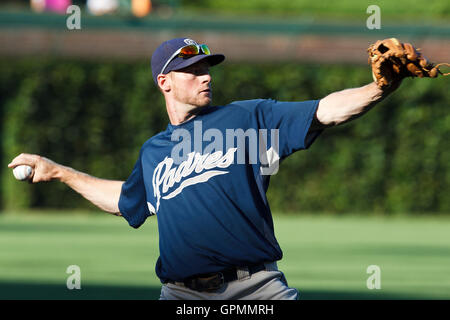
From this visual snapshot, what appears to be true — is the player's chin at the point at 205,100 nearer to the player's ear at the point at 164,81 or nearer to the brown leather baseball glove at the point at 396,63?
the player's ear at the point at 164,81

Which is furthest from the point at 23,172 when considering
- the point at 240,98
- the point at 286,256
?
the point at 240,98

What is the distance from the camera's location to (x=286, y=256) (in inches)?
505

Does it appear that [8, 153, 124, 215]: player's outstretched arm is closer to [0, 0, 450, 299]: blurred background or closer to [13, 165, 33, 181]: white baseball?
[13, 165, 33, 181]: white baseball

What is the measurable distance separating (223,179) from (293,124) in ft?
1.62

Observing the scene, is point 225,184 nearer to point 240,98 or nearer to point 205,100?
point 205,100

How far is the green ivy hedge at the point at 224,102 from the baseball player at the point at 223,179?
48.5 ft

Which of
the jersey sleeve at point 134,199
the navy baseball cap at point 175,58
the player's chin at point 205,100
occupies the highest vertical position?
the navy baseball cap at point 175,58

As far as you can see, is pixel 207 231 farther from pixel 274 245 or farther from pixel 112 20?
pixel 112 20

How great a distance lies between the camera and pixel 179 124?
5.85 m

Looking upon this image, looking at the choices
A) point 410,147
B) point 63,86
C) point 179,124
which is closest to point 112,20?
point 63,86

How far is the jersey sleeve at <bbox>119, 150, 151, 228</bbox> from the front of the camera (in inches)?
243

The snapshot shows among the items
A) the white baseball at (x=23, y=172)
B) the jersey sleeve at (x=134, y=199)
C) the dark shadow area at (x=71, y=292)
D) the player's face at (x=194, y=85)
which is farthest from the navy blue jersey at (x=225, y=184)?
the dark shadow area at (x=71, y=292)

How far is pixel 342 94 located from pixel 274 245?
92cm

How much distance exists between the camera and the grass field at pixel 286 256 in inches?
372
